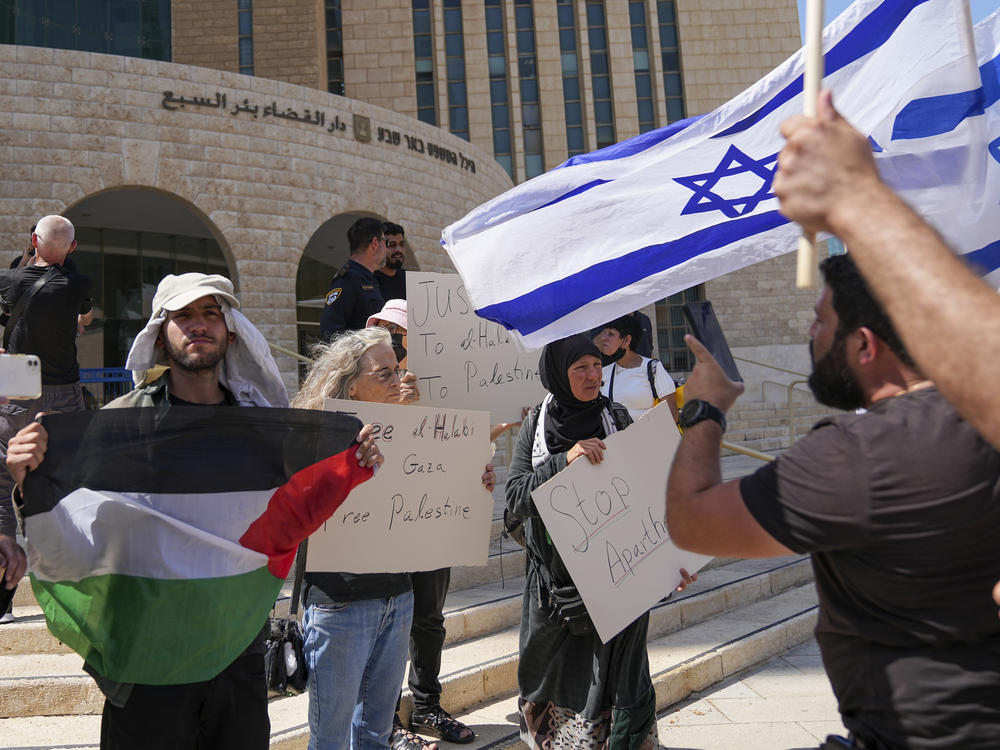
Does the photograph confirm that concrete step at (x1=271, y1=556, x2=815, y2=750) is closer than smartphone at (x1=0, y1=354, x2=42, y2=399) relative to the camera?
No

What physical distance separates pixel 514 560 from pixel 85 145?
955 cm

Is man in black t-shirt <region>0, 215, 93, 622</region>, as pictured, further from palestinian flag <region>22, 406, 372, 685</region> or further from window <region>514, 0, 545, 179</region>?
window <region>514, 0, 545, 179</region>

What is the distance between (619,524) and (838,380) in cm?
185

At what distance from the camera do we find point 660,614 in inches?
210

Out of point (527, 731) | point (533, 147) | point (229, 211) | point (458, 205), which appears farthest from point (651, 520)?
point (533, 147)

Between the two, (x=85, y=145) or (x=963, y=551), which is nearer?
(x=963, y=551)

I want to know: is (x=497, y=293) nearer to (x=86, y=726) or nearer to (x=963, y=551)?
(x=963, y=551)

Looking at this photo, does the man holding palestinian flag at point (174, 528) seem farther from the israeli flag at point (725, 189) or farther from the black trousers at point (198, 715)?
the israeli flag at point (725, 189)

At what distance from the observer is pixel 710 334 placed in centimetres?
188

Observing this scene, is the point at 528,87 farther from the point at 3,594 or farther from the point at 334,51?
the point at 3,594

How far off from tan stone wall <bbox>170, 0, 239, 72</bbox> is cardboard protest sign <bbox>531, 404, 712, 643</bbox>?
1021 inches

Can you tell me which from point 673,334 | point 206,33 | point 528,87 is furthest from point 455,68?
point 673,334

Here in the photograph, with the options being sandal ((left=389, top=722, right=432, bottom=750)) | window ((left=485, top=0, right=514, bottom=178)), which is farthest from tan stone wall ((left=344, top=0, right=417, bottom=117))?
sandal ((left=389, top=722, right=432, bottom=750))

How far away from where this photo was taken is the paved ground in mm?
4152
